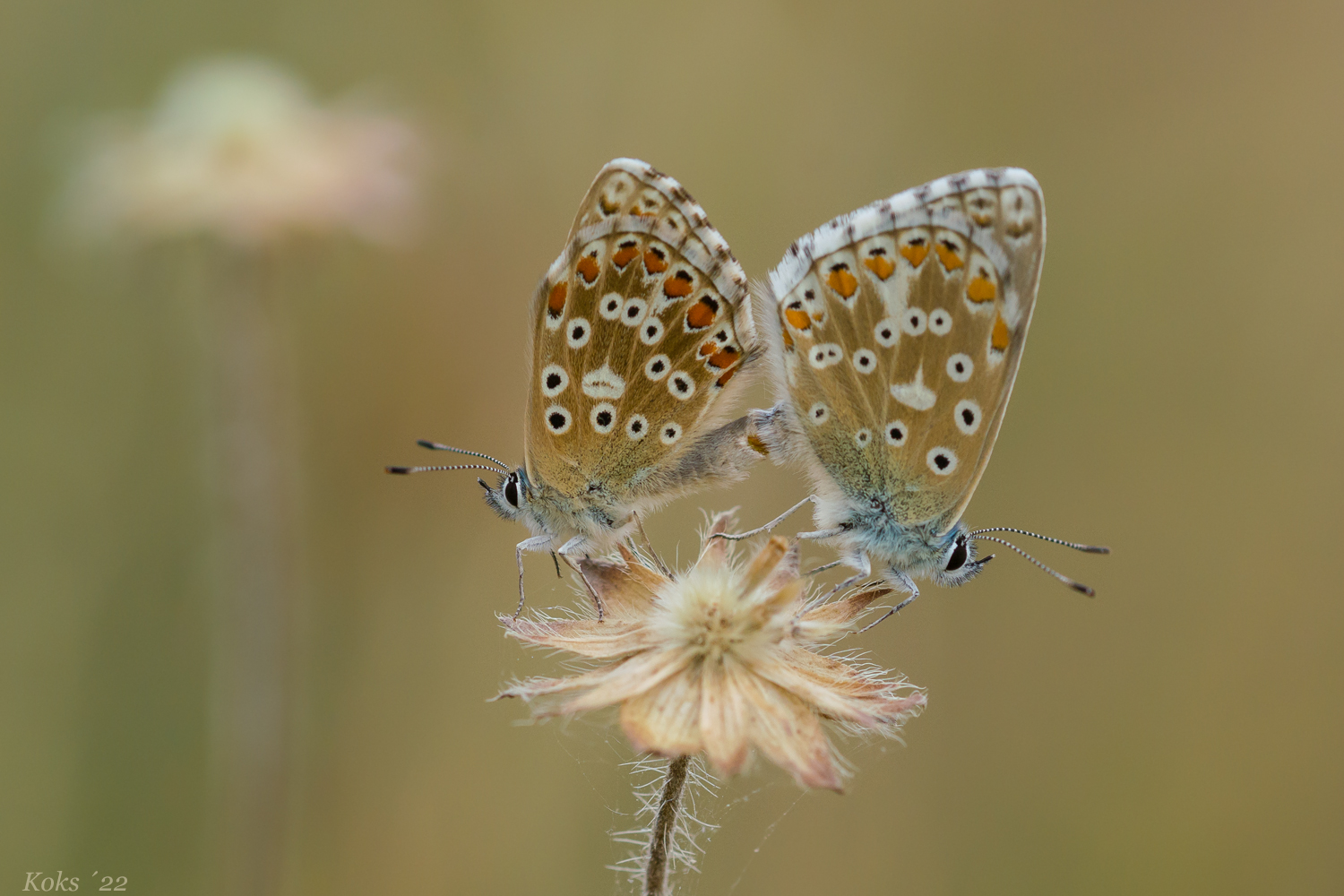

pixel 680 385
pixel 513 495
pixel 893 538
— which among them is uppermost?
pixel 680 385

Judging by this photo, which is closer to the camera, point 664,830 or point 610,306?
point 664,830

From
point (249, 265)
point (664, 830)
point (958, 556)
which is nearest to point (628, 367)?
point (958, 556)

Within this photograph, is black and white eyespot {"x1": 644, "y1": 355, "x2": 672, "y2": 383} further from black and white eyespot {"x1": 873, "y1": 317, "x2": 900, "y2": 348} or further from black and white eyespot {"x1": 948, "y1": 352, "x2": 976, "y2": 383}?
black and white eyespot {"x1": 948, "y1": 352, "x2": 976, "y2": 383}

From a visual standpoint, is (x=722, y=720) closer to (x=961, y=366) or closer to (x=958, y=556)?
(x=958, y=556)

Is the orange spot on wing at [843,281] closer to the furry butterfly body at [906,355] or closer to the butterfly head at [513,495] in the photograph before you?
the furry butterfly body at [906,355]

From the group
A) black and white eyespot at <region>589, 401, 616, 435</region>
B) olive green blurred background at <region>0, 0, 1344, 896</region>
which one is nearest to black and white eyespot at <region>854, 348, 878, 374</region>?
black and white eyespot at <region>589, 401, 616, 435</region>
